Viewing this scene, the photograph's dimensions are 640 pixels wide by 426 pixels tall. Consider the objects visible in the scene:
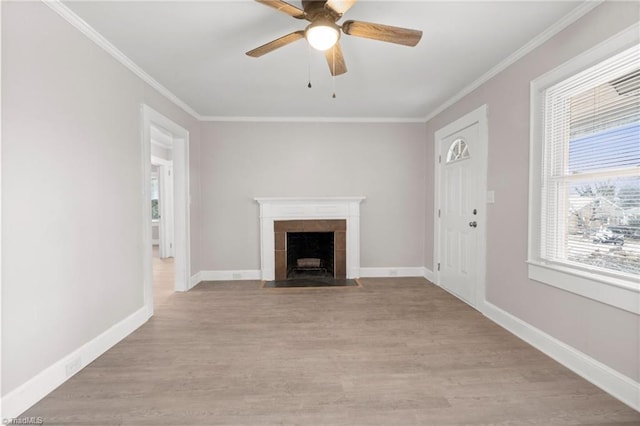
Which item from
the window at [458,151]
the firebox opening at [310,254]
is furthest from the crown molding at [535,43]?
the firebox opening at [310,254]

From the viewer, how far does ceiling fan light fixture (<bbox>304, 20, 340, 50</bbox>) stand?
66.0 inches

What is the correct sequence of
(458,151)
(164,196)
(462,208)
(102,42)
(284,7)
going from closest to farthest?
(284,7) → (102,42) → (462,208) → (458,151) → (164,196)

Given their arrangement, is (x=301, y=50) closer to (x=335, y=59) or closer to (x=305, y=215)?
(x=335, y=59)

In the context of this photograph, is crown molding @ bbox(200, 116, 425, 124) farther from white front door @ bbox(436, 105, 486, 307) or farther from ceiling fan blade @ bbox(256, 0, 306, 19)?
ceiling fan blade @ bbox(256, 0, 306, 19)

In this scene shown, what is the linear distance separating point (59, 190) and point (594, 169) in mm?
3546

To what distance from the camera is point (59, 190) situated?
6.18 feet

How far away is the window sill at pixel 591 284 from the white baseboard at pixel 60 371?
3466 mm

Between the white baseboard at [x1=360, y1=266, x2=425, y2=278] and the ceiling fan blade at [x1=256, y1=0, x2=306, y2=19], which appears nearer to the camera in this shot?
the ceiling fan blade at [x1=256, y1=0, x2=306, y2=19]

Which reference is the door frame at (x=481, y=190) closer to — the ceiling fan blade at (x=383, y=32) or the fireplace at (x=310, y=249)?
the ceiling fan blade at (x=383, y=32)

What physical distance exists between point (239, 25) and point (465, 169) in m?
2.80

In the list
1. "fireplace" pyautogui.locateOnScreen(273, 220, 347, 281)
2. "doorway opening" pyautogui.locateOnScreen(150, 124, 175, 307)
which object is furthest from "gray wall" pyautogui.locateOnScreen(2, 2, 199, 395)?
"doorway opening" pyautogui.locateOnScreen(150, 124, 175, 307)

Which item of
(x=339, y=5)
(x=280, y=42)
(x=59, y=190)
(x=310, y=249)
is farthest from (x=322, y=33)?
(x=310, y=249)

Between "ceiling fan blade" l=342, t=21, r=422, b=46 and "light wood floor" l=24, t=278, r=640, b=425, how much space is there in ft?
7.16

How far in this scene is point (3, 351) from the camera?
Result: 1520 millimetres
